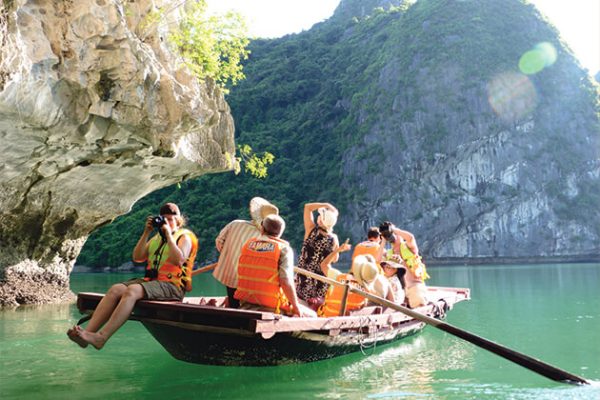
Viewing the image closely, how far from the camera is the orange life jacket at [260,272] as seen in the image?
5.61 meters

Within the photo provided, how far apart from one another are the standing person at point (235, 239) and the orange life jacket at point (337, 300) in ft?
4.70

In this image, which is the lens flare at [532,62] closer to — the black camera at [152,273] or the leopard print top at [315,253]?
the leopard print top at [315,253]

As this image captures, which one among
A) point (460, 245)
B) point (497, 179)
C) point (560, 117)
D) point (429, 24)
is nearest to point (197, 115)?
point (460, 245)

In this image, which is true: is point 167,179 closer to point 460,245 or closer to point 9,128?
point 9,128

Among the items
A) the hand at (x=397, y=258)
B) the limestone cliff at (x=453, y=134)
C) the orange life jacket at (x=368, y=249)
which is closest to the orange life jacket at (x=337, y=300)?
the orange life jacket at (x=368, y=249)

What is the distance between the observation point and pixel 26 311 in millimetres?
12375

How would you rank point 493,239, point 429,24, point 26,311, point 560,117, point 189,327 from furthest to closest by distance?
point 429,24
point 560,117
point 493,239
point 26,311
point 189,327

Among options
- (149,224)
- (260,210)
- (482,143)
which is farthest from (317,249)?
(482,143)

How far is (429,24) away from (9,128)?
66.8 meters

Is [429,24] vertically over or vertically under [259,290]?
over

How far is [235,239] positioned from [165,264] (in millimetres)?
864

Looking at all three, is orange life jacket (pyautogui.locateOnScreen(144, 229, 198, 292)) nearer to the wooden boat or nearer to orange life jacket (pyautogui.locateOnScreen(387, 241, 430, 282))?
the wooden boat

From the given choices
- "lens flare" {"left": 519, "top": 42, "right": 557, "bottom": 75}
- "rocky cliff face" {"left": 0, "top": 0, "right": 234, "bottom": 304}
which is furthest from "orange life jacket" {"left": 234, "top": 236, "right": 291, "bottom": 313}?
"lens flare" {"left": 519, "top": 42, "right": 557, "bottom": 75}

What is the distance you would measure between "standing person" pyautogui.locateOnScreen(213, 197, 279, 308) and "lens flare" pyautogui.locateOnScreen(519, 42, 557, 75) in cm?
6287
